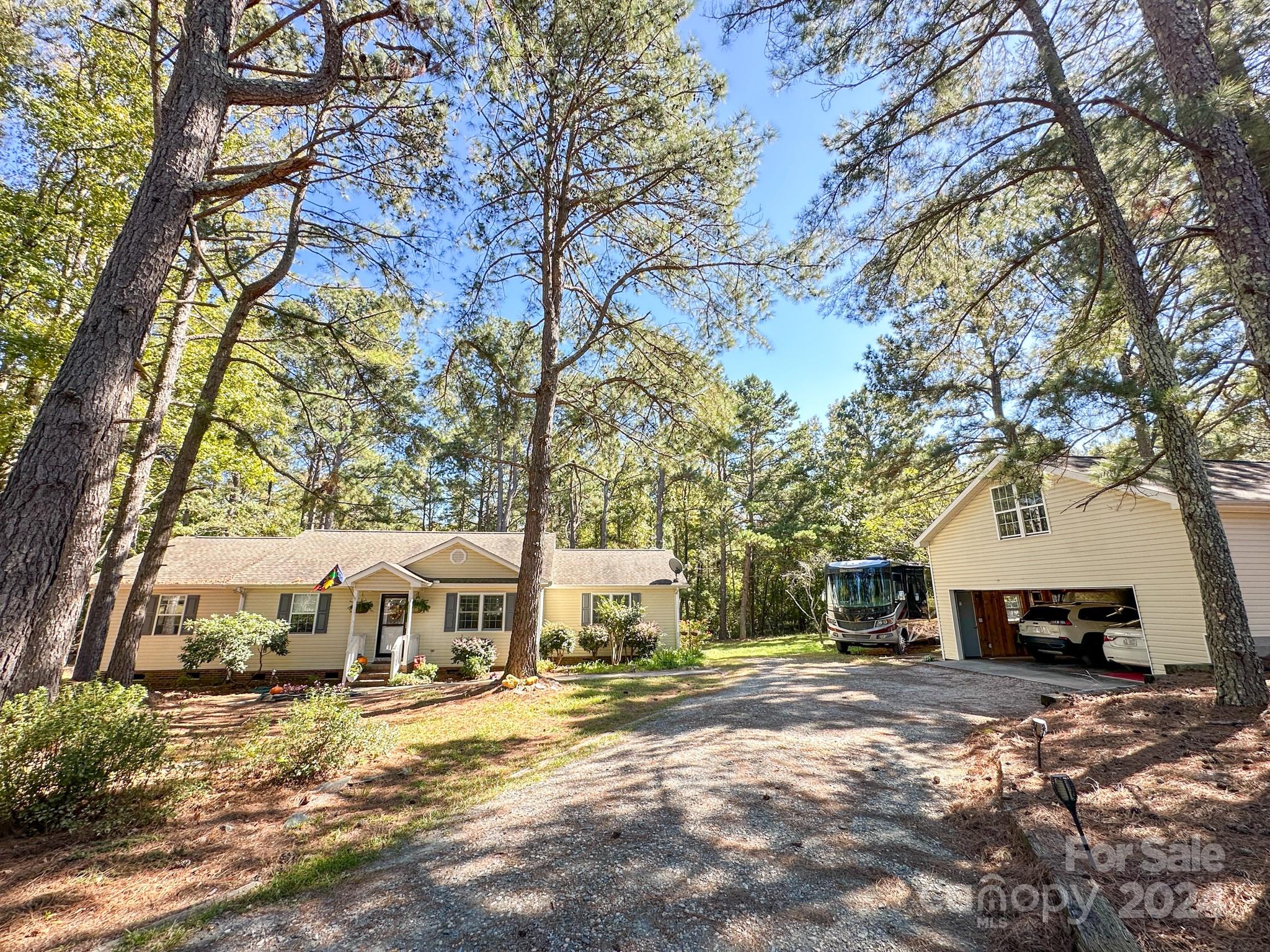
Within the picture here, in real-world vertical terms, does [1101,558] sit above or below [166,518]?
below

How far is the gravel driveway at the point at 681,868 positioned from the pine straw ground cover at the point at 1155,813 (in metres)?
0.45

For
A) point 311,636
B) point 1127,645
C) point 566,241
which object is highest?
point 566,241

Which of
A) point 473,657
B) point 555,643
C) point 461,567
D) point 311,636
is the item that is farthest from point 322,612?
point 555,643

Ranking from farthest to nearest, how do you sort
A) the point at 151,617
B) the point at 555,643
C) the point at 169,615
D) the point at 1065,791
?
the point at 555,643 < the point at 169,615 < the point at 151,617 < the point at 1065,791

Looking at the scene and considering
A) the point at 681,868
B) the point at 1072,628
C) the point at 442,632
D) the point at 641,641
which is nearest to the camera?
the point at 681,868

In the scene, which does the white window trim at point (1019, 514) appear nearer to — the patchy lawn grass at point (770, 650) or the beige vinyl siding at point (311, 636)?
the patchy lawn grass at point (770, 650)

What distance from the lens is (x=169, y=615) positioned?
45.9 feet

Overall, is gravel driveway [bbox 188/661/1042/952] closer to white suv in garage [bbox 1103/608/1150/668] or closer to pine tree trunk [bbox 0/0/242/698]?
pine tree trunk [bbox 0/0/242/698]

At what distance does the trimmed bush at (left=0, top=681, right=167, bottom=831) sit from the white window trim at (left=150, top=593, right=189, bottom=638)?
12.9 meters

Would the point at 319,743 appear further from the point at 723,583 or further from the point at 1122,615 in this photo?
the point at 723,583

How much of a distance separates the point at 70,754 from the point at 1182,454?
10521 millimetres

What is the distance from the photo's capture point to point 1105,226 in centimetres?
595

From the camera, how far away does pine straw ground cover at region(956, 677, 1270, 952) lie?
233cm

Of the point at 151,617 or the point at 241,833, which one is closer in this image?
the point at 241,833
